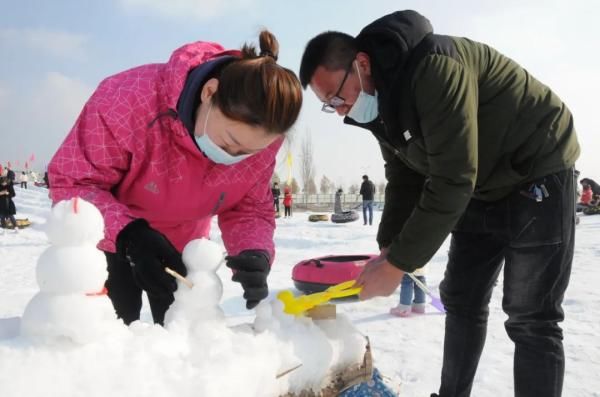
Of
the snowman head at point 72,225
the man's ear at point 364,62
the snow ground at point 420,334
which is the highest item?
the man's ear at point 364,62

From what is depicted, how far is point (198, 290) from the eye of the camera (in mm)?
1154

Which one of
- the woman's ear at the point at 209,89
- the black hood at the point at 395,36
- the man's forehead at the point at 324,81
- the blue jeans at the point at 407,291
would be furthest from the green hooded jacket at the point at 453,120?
the blue jeans at the point at 407,291

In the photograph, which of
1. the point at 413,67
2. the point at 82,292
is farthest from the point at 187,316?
the point at 413,67

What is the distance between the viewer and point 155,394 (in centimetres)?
84

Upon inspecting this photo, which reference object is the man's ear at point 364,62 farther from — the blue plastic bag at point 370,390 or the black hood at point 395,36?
the blue plastic bag at point 370,390

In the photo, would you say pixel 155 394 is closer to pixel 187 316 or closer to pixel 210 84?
pixel 187 316

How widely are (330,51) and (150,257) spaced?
38.5 inches

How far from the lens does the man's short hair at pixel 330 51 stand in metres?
1.69

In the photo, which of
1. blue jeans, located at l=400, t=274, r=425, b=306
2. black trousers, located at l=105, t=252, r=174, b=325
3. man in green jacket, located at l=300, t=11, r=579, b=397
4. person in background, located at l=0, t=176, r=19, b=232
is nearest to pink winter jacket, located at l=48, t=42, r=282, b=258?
black trousers, located at l=105, t=252, r=174, b=325

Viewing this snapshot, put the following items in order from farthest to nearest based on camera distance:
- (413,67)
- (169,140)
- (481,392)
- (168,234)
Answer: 1. (481,392)
2. (168,234)
3. (169,140)
4. (413,67)

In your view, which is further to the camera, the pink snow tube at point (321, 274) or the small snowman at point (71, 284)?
the pink snow tube at point (321, 274)

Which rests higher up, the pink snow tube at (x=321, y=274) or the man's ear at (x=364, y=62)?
the man's ear at (x=364, y=62)

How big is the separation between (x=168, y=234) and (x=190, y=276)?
0.68 meters

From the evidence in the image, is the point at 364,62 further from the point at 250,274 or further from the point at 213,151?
the point at 250,274
